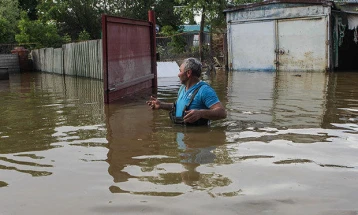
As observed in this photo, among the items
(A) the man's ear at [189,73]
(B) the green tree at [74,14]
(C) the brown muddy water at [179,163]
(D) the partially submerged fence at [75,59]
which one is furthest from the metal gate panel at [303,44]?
(B) the green tree at [74,14]

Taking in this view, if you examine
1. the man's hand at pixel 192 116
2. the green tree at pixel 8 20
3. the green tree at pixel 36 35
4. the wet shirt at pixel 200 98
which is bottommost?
the man's hand at pixel 192 116

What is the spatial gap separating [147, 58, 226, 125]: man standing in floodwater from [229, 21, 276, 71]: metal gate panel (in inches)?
560

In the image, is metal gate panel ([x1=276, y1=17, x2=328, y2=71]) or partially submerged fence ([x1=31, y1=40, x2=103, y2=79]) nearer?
partially submerged fence ([x1=31, y1=40, x2=103, y2=79])

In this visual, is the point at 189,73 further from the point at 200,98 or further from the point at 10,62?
the point at 10,62

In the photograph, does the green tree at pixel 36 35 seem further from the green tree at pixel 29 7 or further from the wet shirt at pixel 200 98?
the wet shirt at pixel 200 98

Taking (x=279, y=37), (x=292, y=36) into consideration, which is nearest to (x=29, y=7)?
(x=279, y=37)

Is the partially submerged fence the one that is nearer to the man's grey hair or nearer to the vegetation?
the vegetation

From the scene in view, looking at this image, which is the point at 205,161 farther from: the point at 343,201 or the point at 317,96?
the point at 317,96

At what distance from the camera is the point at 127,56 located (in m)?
9.91

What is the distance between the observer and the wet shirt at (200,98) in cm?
571

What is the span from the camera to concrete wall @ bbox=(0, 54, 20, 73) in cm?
2357

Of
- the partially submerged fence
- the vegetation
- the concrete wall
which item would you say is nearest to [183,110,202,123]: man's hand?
the partially submerged fence

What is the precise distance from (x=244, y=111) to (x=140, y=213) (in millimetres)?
4807

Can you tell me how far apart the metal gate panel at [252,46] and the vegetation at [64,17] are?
811cm
